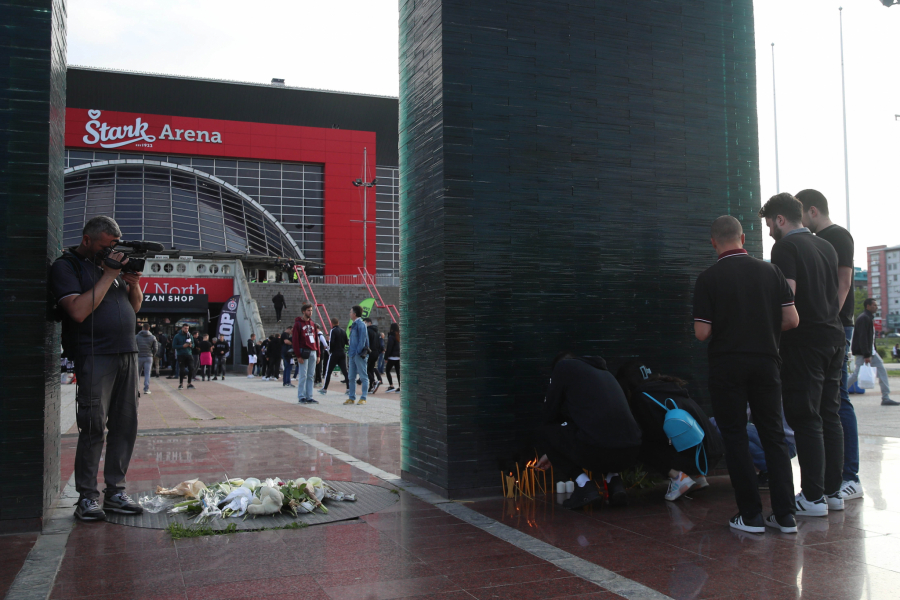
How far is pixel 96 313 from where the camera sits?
171 inches

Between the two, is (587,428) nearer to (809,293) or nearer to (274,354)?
(809,293)

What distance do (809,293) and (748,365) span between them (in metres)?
0.80

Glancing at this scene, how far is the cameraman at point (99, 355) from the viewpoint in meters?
4.25

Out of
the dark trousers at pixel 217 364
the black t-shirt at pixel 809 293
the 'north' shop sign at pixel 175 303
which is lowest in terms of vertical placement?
the dark trousers at pixel 217 364

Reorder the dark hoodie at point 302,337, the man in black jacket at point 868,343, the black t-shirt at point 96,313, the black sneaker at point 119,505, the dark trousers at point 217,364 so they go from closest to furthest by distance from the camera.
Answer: the black t-shirt at point 96,313 < the black sneaker at point 119,505 < the man in black jacket at point 868,343 < the dark hoodie at point 302,337 < the dark trousers at point 217,364

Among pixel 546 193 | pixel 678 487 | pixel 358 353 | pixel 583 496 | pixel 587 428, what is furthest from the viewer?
pixel 358 353

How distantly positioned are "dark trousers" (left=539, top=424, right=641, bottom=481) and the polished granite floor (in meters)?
0.29

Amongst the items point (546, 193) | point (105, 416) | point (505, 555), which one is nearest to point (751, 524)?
point (505, 555)

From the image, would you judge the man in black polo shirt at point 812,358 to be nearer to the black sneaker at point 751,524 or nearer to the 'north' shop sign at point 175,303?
the black sneaker at point 751,524

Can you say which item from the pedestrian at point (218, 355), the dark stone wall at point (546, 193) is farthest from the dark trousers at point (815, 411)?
the pedestrian at point (218, 355)

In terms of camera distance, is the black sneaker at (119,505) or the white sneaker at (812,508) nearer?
the white sneaker at (812,508)

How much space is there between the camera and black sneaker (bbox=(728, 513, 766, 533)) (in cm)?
388

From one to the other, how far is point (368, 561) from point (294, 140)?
52.8 meters

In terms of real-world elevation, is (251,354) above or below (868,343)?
below
